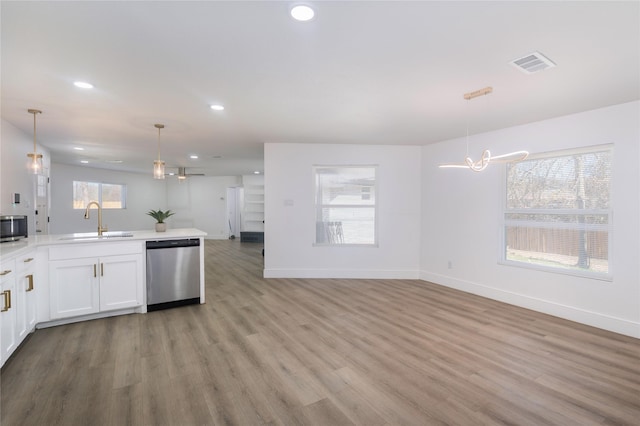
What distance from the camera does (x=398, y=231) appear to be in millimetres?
5312

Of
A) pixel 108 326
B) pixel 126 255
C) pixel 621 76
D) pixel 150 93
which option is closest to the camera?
pixel 621 76

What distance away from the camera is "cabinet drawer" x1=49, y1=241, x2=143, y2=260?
3.06m

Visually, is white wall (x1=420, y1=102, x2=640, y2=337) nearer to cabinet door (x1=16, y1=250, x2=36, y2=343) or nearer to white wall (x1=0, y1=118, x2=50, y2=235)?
cabinet door (x1=16, y1=250, x2=36, y2=343)

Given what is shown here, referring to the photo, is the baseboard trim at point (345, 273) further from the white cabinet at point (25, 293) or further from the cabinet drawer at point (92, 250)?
the white cabinet at point (25, 293)

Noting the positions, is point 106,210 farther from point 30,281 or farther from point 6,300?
point 6,300

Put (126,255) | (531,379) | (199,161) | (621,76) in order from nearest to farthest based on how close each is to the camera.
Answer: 1. (531,379)
2. (621,76)
3. (126,255)
4. (199,161)

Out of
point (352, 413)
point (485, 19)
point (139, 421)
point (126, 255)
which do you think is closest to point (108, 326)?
point (126, 255)

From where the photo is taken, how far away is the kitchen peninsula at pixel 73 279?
2600mm

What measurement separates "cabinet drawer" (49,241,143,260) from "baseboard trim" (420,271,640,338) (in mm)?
4545

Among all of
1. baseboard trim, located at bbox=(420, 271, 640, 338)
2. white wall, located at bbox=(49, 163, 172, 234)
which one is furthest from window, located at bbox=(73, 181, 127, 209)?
baseboard trim, located at bbox=(420, 271, 640, 338)

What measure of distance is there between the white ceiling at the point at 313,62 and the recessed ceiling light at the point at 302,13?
4 centimetres

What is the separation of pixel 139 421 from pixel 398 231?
4.44m

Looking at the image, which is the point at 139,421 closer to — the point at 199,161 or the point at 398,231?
the point at 398,231

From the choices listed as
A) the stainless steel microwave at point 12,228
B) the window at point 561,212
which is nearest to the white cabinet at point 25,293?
the stainless steel microwave at point 12,228
